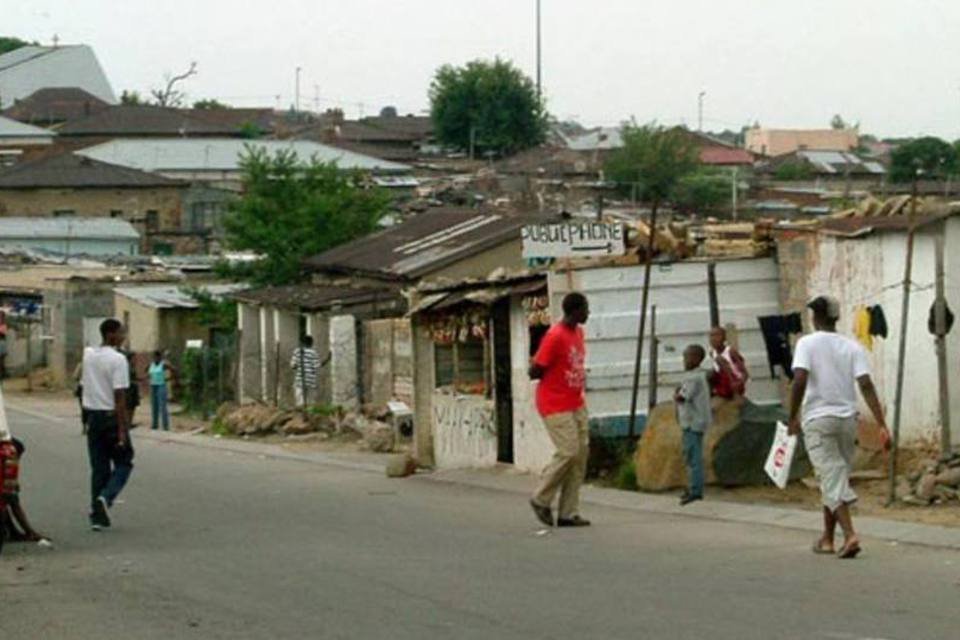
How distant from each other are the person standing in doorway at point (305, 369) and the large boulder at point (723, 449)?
64.6ft

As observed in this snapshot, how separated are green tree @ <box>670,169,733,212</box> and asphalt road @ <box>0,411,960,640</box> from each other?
31.2 meters

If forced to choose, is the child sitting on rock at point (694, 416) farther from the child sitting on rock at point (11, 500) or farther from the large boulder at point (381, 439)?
the large boulder at point (381, 439)

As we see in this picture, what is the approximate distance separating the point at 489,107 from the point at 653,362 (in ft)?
270

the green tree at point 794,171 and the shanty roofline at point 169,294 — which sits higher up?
the green tree at point 794,171

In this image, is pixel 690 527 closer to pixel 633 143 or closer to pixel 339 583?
pixel 339 583

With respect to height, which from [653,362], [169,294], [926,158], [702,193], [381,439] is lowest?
[381,439]

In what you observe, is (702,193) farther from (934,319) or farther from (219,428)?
(934,319)

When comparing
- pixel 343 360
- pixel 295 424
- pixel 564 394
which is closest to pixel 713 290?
pixel 564 394

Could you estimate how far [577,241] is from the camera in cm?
2320

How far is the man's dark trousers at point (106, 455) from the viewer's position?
1727 cm

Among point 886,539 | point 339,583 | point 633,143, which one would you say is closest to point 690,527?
point 886,539

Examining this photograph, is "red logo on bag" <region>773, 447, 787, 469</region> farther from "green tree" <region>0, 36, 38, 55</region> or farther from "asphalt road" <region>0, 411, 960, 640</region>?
"green tree" <region>0, 36, 38, 55</region>

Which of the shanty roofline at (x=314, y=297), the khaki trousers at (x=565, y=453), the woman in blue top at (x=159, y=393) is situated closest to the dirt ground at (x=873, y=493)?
the khaki trousers at (x=565, y=453)

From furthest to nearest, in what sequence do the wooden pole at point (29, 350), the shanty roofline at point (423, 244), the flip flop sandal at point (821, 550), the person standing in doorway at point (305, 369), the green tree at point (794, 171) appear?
the green tree at point (794, 171)
the wooden pole at point (29, 350)
the shanty roofline at point (423, 244)
the person standing in doorway at point (305, 369)
the flip flop sandal at point (821, 550)
